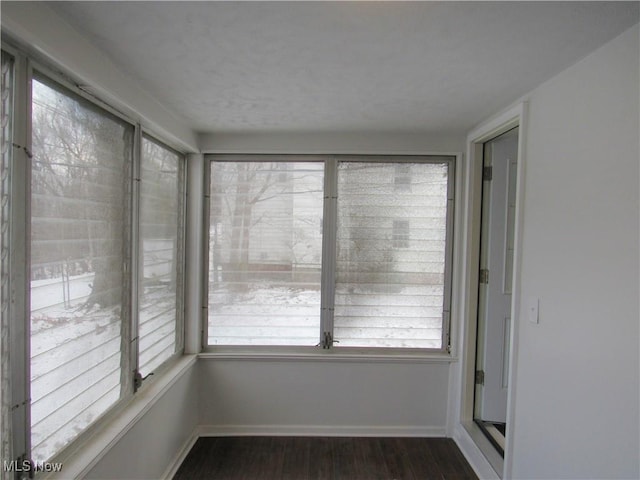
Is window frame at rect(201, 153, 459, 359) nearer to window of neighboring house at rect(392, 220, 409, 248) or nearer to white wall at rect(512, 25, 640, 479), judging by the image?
window of neighboring house at rect(392, 220, 409, 248)

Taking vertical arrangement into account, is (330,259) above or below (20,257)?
below

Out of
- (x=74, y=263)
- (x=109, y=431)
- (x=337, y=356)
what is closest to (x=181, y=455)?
(x=109, y=431)

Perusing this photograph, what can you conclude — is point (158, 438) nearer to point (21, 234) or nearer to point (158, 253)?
point (158, 253)

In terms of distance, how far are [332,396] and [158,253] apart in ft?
5.56

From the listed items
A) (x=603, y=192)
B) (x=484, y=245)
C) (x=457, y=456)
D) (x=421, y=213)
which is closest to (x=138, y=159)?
(x=421, y=213)

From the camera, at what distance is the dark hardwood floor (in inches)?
83.8

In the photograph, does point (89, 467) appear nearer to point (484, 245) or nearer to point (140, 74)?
point (140, 74)

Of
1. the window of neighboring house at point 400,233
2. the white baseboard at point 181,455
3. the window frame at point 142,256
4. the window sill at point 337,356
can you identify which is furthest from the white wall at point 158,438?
the window of neighboring house at point 400,233

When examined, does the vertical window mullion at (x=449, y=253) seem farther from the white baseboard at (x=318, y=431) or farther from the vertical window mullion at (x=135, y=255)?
the vertical window mullion at (x=135, y=255)

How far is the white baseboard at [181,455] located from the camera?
6.74ft

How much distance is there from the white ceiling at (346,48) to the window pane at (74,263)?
1.16 feet

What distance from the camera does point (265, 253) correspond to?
256 cm

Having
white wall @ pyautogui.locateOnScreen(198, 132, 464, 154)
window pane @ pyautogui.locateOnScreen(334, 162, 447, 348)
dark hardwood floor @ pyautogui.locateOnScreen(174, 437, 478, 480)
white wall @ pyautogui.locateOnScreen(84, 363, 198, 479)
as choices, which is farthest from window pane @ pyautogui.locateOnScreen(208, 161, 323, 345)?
dark hardwood floor @ pyautogui.locateOnScreen(174, 437, 478, 480)

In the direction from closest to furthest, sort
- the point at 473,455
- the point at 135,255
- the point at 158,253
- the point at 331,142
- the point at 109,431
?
the point at 109,431, the point at 135,255, the point at 158,253, the point at 473,455, the point at 331,142
